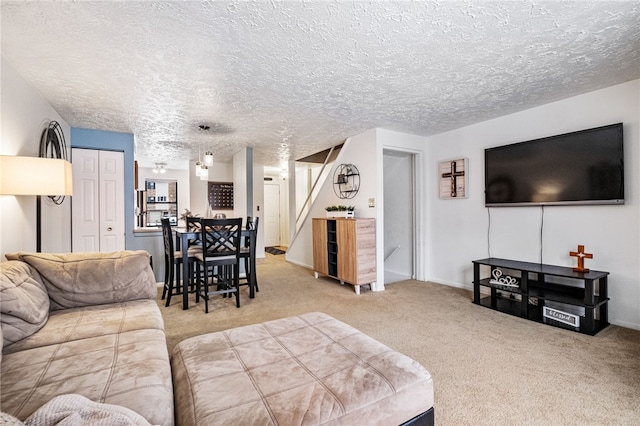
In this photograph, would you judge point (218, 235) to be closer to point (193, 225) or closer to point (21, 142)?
point (193, 225)

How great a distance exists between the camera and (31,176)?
2.05 meters

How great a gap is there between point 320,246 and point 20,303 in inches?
143

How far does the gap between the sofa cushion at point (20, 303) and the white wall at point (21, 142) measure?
0.76 m

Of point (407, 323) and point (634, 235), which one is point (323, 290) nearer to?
point (407, 323)

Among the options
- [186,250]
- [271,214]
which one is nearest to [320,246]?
[186,250]

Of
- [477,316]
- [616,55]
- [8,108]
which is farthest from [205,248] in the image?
[616,55]

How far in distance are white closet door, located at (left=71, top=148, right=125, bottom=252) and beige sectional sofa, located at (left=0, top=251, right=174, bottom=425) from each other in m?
2.47

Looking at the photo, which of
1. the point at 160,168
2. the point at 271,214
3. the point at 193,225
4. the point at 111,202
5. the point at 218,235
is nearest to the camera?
the point at 218,235

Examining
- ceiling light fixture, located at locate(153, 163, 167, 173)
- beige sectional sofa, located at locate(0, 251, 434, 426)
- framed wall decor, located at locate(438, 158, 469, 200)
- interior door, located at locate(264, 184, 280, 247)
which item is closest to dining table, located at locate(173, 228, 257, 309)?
beige sectional sofa, located at locate(0, 251, 434, 426)

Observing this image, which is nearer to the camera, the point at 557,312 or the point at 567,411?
the point at 567,411

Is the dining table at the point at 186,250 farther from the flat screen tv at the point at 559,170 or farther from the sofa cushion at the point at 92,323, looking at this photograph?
the flat screen tv at the point at 559,170

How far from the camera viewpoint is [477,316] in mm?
3057

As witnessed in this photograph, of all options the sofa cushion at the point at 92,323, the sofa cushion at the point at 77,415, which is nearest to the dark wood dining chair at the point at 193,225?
the sofa cushion at the point at 92,323

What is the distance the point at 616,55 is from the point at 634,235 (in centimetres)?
164
